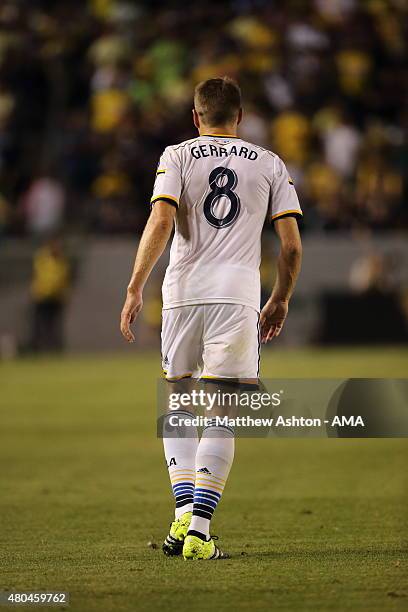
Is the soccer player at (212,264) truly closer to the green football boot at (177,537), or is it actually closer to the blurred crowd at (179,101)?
the green football boot at (177,537)

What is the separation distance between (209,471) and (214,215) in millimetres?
1177

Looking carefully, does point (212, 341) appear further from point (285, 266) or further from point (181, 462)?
point (181, 462)

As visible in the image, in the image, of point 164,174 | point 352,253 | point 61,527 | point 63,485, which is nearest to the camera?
point 164,174

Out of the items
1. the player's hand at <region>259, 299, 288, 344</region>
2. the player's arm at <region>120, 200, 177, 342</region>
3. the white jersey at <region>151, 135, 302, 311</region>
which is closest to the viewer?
the player's arm at <region>120, 200, 177, 342</region>

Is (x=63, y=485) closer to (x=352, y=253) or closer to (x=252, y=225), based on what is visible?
(x=252, y=225)

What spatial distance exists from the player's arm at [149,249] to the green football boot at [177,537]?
949 millimetres

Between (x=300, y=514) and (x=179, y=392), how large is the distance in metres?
1.80

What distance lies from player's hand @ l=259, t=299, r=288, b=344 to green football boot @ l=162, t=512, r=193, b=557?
93 centimetres

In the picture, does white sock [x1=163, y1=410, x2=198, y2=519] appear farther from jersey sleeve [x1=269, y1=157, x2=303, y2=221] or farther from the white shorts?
jersey sleeve [x1=269, y1=157, x2=303, y2=221]

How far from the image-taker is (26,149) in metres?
21.7

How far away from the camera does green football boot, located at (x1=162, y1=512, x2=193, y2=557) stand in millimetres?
5633

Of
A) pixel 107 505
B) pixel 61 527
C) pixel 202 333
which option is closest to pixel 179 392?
pixel 202 333

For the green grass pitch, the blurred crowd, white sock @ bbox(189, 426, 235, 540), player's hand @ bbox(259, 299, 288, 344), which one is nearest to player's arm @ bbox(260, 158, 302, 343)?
player's hand @ bbox(259, 299, 288, 344)

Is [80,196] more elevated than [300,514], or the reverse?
[80,196]
